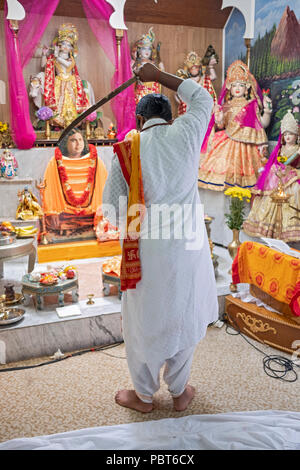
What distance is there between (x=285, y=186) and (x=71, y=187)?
2.89 metres

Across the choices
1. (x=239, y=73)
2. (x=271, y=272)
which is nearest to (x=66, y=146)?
(x=239, y=73)

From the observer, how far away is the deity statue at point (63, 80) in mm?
5832

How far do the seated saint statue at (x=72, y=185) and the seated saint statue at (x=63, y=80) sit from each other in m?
0.46

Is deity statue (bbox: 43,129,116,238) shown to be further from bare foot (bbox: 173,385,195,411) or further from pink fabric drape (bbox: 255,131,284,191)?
bare foot (bbox: 173,385,195,411)

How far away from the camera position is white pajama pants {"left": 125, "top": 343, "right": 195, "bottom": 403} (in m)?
2.22

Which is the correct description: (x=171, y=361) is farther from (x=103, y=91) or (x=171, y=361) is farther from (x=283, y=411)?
(x=103, y=91)

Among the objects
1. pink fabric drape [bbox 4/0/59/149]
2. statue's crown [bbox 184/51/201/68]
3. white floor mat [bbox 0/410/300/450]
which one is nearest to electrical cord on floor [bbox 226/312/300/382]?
white floor mat [bbox 0/410/300/450]

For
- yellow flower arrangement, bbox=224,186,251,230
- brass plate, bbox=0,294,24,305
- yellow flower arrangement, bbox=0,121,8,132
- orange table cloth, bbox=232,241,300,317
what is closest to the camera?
orange table cloth, bbox=232,241,300,317

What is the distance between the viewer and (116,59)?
5.76 metres

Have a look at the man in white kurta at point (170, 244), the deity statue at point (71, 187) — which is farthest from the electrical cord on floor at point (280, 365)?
the deity statue at point (71, 187)

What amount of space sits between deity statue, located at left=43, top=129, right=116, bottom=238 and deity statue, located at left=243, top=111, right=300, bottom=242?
7.70 feet

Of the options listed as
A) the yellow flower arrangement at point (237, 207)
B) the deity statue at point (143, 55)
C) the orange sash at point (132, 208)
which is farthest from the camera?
the deity statue at point (143, 55)

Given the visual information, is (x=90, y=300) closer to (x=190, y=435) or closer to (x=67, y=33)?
(x=190, y=435)

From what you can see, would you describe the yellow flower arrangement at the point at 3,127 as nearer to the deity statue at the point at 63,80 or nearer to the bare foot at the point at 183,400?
the deity statue at the point at 63,80
